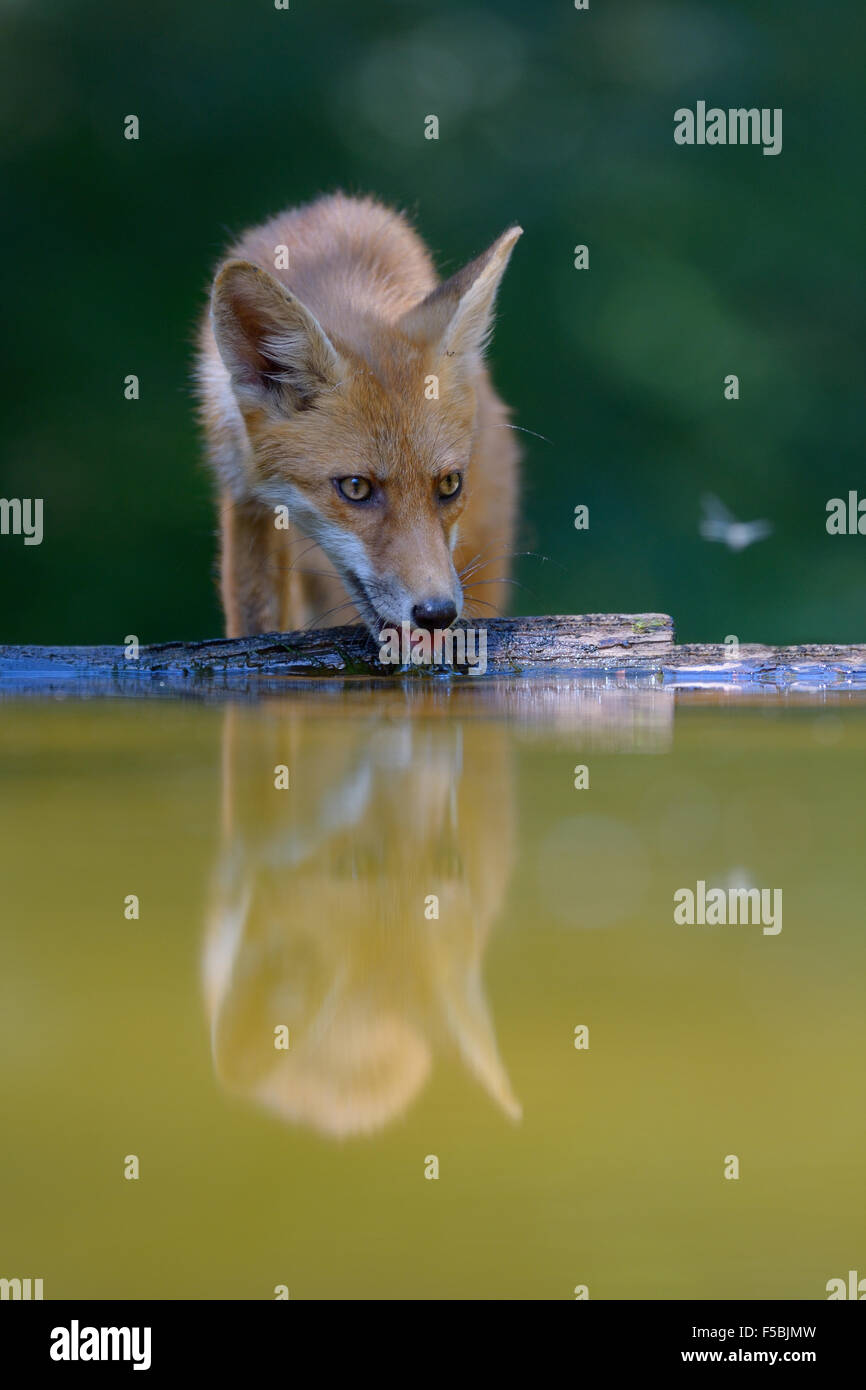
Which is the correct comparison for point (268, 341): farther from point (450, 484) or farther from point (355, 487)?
point (450, 484)

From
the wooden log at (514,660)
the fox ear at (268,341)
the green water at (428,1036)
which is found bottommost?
the green water at (428,1036)

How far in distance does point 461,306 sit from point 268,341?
548 millimetres

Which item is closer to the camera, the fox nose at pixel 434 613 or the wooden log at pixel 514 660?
the fox nose at pixel 434 613

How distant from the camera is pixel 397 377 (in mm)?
4012

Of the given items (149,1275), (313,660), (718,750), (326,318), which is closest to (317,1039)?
(149,1275)

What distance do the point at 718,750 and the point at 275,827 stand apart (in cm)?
112

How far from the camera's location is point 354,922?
74.2 inches

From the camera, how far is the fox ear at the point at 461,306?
13.2 feet

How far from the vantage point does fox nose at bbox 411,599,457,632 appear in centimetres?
369

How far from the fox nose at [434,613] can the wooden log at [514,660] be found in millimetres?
429

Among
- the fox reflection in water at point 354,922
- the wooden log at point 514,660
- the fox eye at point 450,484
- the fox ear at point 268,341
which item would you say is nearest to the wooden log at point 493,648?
the wooden log at point 514,660
